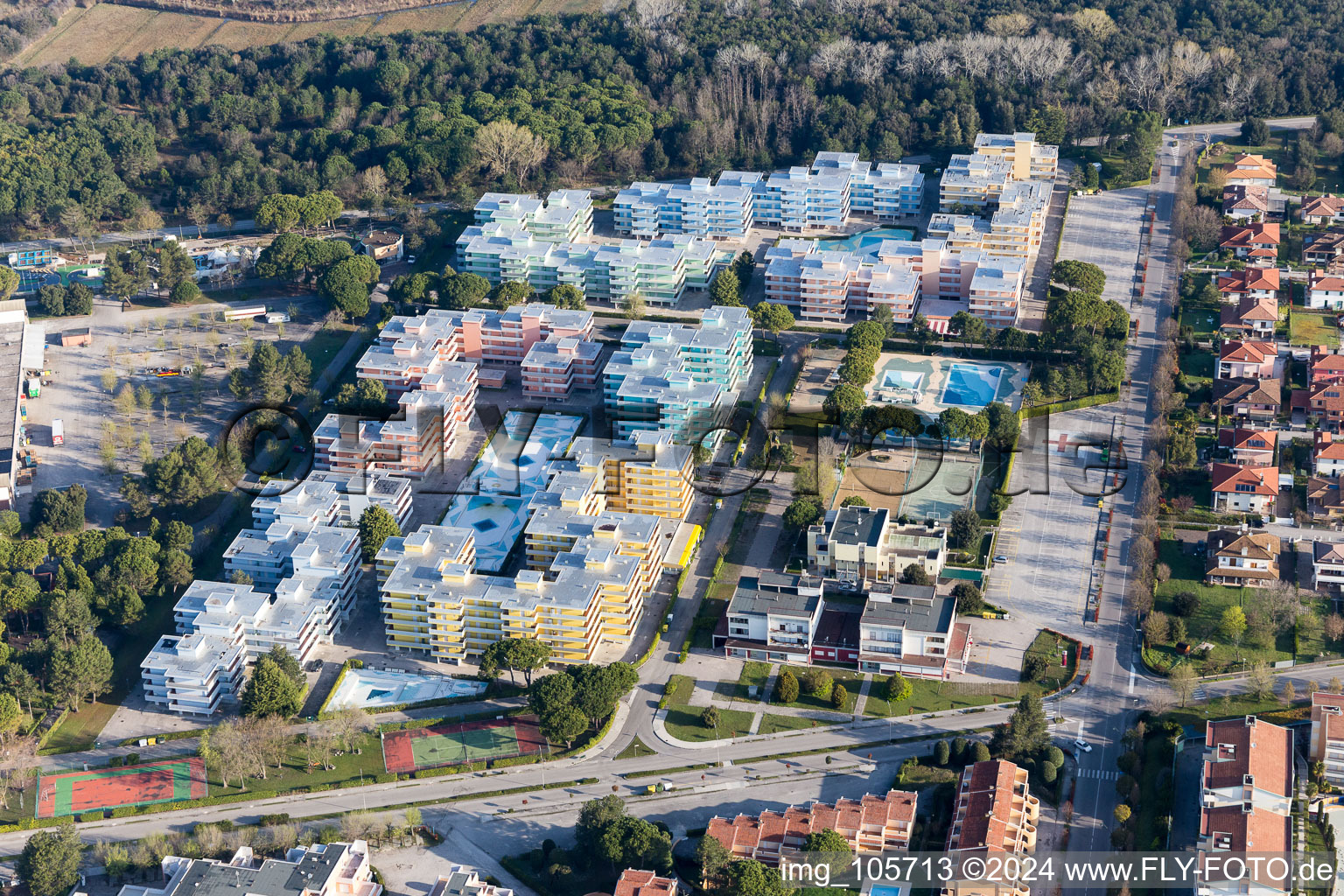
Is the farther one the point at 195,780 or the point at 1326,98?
the point at 1326,98

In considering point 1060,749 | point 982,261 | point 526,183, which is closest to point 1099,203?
point 982,261

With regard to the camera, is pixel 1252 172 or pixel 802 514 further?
pixel 1252 172

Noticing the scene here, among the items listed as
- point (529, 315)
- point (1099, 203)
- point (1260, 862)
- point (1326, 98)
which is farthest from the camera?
point (1326, 98)

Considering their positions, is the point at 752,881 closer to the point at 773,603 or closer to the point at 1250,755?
the point at 773,603

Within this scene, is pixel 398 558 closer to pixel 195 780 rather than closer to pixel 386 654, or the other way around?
pixel 386 654

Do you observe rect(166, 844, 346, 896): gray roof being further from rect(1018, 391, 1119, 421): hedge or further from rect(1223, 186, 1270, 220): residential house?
rect(1223, 186, 1270, 220): residential house

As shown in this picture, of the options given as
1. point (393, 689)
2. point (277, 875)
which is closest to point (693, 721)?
point (393, 689)

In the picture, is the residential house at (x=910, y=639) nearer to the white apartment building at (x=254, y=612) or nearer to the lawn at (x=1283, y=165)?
the white apartment building at (x=254, y=612)
